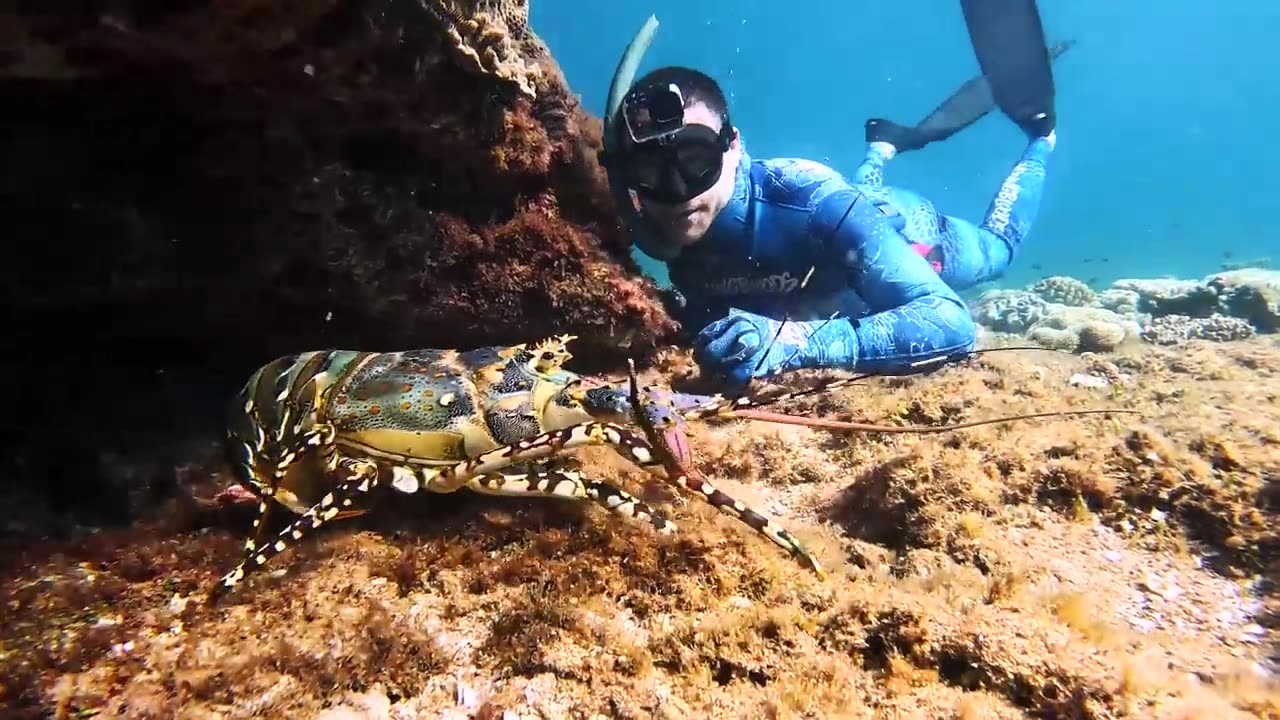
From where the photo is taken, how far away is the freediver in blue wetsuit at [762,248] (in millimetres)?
4695

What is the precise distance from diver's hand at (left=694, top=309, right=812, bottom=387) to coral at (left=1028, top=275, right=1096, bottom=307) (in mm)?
11274

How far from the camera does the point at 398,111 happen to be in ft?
10.4

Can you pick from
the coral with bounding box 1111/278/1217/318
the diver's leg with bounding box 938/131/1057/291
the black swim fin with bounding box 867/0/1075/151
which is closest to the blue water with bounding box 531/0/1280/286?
the black swim fin with bounding box 867/0/1075/151

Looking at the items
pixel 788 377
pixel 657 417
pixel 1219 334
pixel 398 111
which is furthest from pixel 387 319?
pixel 1219 334

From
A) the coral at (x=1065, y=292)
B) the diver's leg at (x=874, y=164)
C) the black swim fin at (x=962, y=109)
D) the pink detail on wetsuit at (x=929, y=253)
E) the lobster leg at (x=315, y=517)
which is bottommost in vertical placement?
the lobster leg at (x=315, y=517)

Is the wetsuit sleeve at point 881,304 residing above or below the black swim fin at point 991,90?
below

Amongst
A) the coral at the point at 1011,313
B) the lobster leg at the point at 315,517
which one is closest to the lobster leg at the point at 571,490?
the lobster leg at the point at 315,517

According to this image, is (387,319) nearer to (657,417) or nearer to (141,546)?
(141,546)

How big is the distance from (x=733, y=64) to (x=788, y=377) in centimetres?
13402

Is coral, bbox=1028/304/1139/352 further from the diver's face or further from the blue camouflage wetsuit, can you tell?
the diver's face

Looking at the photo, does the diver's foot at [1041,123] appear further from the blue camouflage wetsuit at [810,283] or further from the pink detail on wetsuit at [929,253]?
the blue camouflage wetsuit at [810,283]

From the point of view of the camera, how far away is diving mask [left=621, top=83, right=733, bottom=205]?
499 centimetres

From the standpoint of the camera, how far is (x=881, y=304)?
5.31 meters

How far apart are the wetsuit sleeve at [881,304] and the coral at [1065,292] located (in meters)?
9.83
